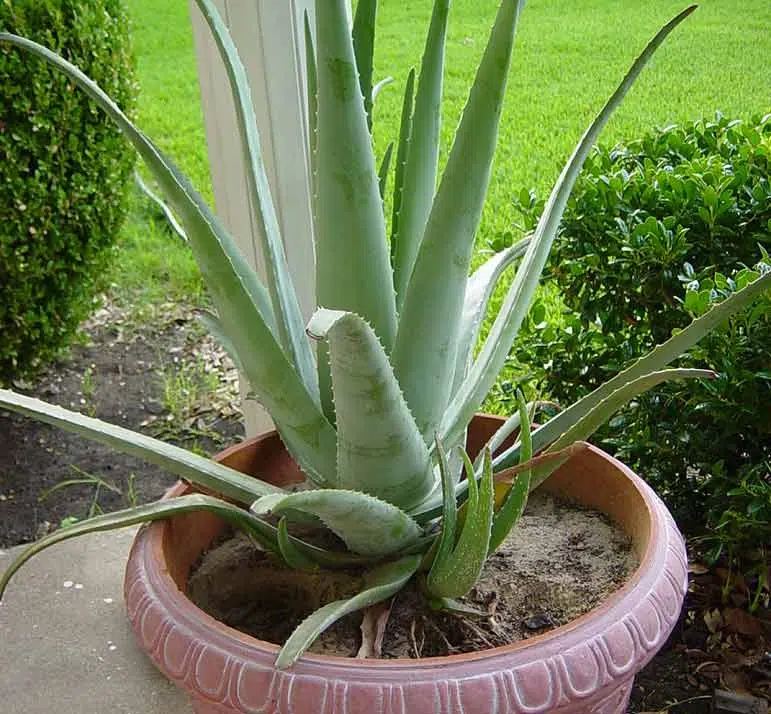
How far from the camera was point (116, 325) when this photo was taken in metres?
2.37

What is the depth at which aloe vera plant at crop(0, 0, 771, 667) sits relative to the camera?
2.33ft

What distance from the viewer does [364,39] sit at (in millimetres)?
809

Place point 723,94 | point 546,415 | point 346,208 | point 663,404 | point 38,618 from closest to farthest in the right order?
point 346,208 < point 663,404 < point 546,415 < point 723,94 < point 38,618

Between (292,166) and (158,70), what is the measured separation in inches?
47.2

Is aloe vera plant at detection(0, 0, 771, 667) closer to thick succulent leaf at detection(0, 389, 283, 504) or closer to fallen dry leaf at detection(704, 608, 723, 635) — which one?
thick succulent leaf at detection(0, 389, 283, 504)

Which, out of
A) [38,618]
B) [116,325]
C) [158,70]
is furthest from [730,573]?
[158,70]

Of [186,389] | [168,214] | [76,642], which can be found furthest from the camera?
[186,389]

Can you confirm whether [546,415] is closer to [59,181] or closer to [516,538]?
[516,538]

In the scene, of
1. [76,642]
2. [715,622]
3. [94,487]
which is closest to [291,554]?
[715,622]

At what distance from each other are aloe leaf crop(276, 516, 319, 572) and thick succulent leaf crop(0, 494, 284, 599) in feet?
0.08

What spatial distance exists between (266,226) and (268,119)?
0.48m

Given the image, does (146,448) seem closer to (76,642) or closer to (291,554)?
(291,554)

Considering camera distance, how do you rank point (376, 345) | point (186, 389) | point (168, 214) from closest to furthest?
point (376, 345)
point (168, 214)
point (186, 389)

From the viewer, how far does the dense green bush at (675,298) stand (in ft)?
3.39
